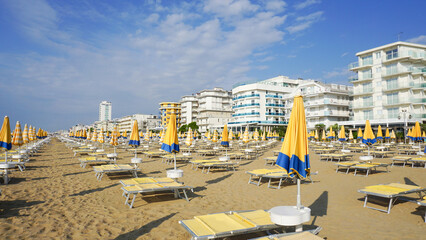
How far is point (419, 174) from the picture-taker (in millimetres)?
11945

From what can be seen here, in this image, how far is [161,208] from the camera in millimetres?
6590

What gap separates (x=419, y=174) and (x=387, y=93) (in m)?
35.8

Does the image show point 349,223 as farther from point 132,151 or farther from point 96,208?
point 132,151

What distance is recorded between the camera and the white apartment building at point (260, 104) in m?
60.4

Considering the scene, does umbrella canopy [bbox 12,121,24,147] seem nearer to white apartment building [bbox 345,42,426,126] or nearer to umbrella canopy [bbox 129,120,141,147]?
umbrella canopy [bbox 129,120,141,147]

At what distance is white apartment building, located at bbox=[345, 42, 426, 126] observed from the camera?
3878cm

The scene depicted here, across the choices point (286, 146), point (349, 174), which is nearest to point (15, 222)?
point (286, 146)

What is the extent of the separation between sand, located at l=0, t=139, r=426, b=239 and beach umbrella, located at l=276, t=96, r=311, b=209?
69.5 inches

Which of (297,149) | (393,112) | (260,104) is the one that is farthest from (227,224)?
(260,104)

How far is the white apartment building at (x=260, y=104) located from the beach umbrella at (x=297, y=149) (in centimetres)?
5477

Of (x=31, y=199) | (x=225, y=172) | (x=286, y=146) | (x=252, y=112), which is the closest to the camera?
(x=286, y=146)

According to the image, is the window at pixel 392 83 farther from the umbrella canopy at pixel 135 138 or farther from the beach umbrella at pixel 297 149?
the beach umbrella at pixel 297 149

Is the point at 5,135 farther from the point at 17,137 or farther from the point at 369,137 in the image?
the point at 369,137

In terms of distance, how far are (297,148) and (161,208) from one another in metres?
4.08
